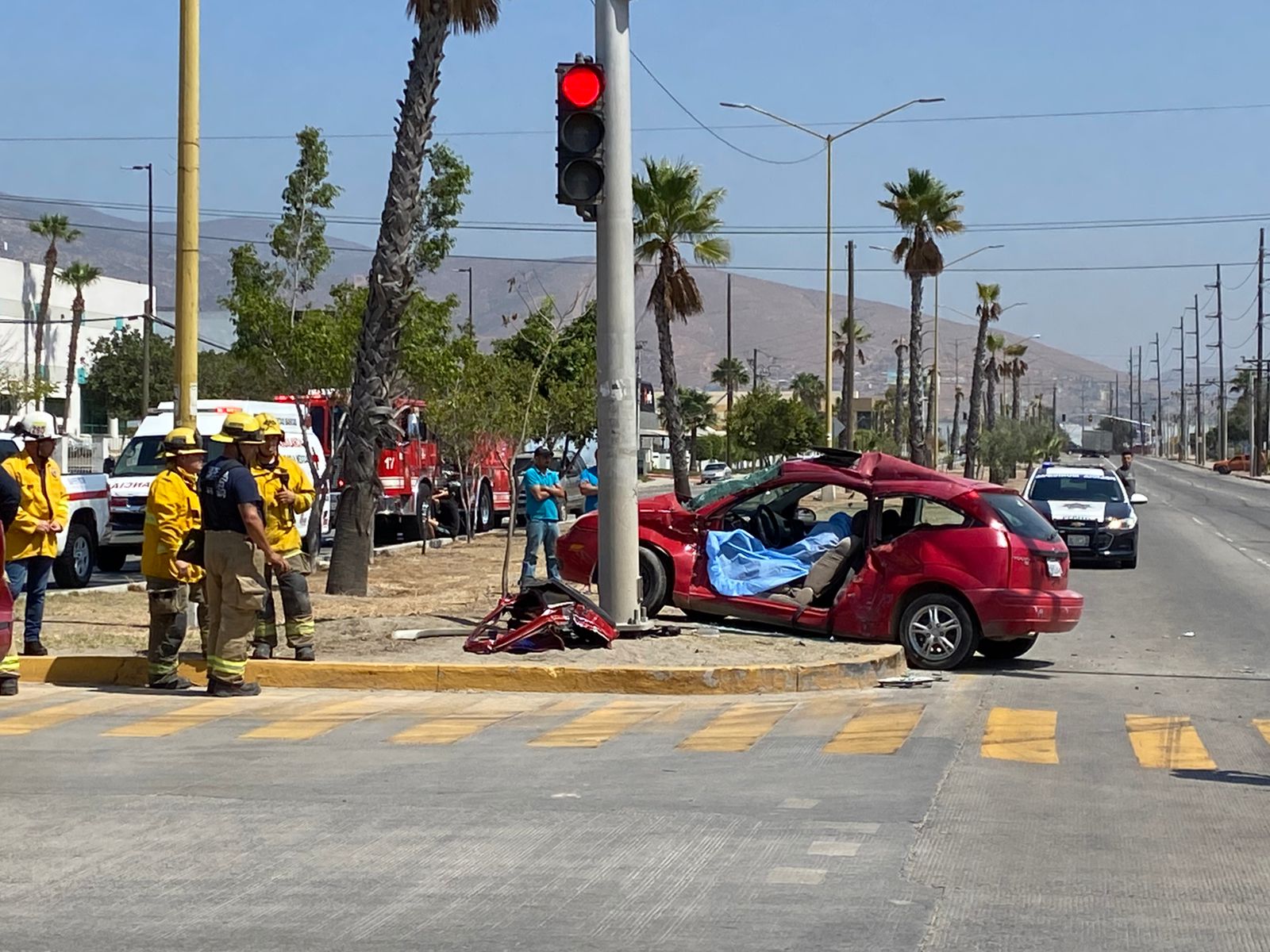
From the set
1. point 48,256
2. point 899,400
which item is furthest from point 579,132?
point 899,400

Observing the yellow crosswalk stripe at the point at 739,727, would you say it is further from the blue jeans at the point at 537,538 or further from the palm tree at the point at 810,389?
the palm tree at the point at 810,389

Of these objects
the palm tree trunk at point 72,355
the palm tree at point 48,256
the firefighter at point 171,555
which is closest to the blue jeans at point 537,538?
the firefighter at point 171,555

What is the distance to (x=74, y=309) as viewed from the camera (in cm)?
7350

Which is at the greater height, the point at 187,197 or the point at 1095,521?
the point at 187,197

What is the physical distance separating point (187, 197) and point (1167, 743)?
9.32 m

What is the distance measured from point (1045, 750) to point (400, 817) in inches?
169

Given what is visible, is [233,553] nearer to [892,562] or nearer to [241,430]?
[241,430]

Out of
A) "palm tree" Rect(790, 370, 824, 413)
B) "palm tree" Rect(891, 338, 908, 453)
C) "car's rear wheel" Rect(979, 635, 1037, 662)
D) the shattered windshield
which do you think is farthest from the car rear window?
"palm tree" Rect(790, 370, 824, 413)

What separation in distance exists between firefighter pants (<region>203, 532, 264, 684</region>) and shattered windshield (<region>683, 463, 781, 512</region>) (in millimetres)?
5140

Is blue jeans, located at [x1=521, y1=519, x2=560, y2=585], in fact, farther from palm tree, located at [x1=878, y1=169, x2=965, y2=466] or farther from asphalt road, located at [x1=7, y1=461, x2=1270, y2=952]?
palm tree, located at [x1=878, y1=169, x2=965, y2=466]

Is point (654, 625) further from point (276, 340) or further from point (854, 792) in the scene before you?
point (276, 340)

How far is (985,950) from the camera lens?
5.72 meters

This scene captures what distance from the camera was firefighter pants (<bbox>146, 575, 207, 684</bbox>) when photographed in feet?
39.7

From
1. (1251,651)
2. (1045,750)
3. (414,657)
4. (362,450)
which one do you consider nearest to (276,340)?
(362,450)
